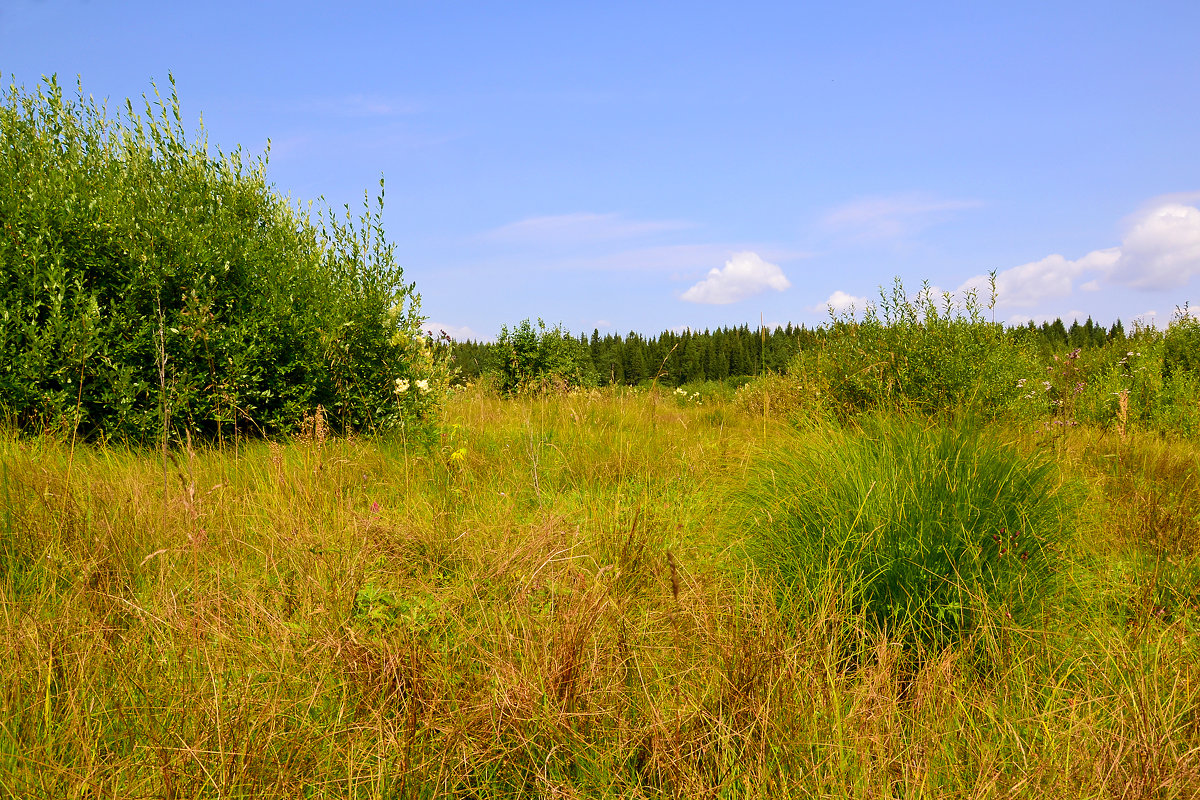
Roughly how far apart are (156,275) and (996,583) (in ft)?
20.6

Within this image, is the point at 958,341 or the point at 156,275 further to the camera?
the point at 958,341

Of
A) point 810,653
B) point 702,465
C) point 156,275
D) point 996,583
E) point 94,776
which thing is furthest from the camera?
point 156,275

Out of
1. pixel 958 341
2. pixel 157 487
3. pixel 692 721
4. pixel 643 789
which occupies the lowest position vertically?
pixel 643 789

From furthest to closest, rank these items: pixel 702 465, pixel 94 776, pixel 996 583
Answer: pixel 702 465 → pixel 996 583 → pixel 94 776

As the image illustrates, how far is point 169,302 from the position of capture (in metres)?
5.88

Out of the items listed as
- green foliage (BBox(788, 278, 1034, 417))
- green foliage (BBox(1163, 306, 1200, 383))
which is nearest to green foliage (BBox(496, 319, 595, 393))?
green foliage (BBox(788, 278, 1034, 417))

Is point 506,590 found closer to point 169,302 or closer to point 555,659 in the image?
point 555,659

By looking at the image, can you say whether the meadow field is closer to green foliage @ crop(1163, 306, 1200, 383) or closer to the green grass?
the green grass

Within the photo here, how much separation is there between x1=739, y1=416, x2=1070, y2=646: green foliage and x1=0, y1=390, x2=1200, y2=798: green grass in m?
0.03

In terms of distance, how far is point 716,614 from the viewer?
7.51 ft

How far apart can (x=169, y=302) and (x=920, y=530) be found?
19.9 ft

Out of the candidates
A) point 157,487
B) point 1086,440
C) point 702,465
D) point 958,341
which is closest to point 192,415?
point 157,487

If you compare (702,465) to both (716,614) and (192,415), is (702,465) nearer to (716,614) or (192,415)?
(716,614)

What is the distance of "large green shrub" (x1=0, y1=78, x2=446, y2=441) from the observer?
5.41 meters
